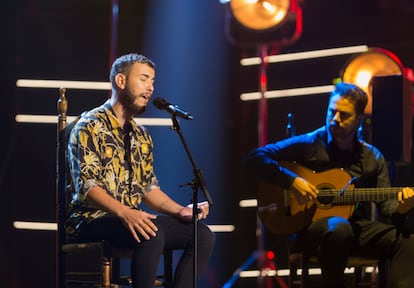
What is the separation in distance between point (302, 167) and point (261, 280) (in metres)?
1.25

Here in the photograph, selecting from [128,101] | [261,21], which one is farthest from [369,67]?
[128,101]

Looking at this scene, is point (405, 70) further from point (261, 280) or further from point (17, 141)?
point (17, 141)

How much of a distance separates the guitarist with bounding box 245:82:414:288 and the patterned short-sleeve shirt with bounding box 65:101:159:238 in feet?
2.59

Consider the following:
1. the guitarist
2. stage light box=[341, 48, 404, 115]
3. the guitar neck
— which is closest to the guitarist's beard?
the guitarist

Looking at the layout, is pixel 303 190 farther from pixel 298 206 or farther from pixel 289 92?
pixel 289 92

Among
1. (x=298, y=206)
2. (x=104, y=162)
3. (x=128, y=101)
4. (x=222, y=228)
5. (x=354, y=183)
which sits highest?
(x=128, y=101)

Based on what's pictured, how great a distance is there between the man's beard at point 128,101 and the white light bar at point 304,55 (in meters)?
1.85

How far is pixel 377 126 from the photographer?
4617mm

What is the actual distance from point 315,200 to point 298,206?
10 centimetres

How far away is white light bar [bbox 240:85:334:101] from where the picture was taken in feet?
18.5

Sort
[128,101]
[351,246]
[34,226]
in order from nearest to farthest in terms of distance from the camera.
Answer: [128,101], [351,246], [34,226]

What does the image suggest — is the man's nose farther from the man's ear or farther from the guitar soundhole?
the man's ear

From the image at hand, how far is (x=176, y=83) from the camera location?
5.49 meters

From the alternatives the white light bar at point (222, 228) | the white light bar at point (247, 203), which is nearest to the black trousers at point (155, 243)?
the white light bar at point (222, 228)
